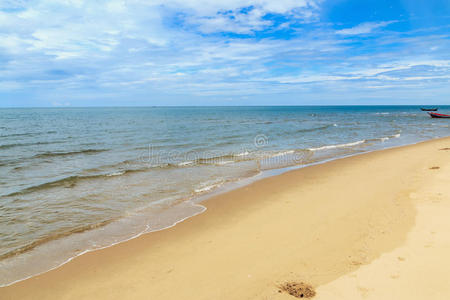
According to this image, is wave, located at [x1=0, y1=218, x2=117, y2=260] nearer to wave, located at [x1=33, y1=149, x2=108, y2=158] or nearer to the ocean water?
the ocean water

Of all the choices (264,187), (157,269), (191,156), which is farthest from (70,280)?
(191,156)

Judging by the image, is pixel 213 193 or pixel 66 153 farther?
pixel 66 153

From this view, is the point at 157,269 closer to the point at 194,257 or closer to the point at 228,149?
the point at 194,257

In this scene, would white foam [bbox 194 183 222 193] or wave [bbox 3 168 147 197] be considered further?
white foam [bbox 194 183 222 193]

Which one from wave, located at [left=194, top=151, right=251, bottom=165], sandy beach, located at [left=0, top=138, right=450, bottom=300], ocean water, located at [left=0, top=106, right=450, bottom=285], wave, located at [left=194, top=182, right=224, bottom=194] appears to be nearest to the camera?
sandy beach, located at [left=0, top=138, right=450, bottom=300]

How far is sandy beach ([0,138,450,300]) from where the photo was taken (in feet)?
13.9

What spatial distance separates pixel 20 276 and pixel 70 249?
41.5 inches

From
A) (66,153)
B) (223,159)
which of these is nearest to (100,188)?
(223,159)

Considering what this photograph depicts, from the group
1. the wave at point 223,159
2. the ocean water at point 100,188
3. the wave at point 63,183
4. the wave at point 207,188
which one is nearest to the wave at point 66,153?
the ocean water at point 100,188

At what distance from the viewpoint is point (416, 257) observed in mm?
4801

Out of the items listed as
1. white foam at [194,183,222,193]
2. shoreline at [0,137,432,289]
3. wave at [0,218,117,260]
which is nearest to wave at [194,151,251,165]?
shoreline at [0,137,432,289]

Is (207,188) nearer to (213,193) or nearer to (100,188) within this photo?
(213,193)

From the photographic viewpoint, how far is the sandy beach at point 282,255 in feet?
13.9

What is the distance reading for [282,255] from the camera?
5.22 m
